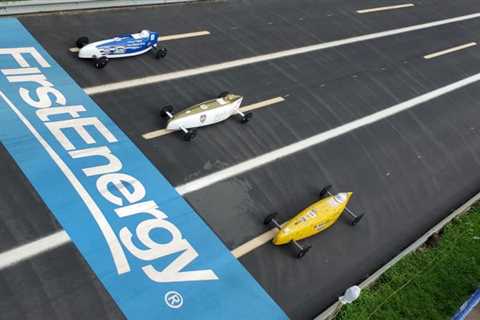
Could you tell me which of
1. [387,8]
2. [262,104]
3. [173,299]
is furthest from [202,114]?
[387,8]

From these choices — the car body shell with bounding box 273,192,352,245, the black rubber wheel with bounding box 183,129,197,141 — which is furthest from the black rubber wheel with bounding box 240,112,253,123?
A: the car body shell with bounding box 273,192,352,245

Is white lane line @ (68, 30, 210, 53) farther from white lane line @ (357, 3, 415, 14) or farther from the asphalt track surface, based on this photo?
white lane line @ (357, 3, 415, 14)

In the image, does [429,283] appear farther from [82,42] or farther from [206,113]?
[82,42]

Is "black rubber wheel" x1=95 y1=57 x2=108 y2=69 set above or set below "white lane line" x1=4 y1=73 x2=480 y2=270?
above

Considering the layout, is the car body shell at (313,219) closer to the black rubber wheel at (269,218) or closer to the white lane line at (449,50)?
the black rubber wheel at (269,218)

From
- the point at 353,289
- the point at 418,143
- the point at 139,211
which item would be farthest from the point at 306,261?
the point at 418,143

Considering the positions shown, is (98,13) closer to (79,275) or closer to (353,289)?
(79,275)
